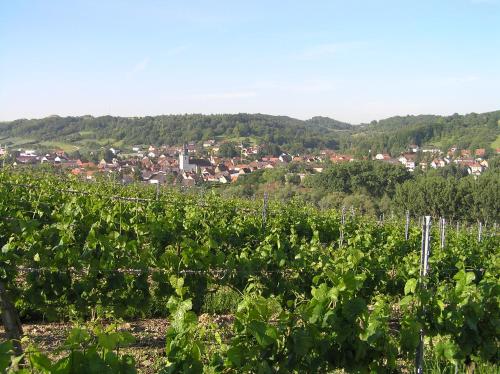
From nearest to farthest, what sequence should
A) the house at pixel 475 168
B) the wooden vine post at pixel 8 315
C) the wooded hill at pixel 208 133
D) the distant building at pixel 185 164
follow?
the wooden vine post at pixel 8 315 < the house at pixel 475 168 < the distant building at pixel 185 164 < the wooded hill at pixel 208 133

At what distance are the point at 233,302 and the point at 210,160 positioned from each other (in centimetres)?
7908

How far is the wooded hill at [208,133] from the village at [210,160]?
168 inches

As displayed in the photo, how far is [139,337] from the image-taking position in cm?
534

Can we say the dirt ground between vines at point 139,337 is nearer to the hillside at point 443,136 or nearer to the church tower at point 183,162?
the church tower at point 183,162

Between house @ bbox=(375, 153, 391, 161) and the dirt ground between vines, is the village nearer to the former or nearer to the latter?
house @ bbox=(375, 153, 391, 161)

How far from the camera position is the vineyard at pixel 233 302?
8.50ft

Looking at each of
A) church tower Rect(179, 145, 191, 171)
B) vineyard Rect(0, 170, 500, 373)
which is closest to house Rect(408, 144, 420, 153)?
church tower Rect(179, 145, 191, 171)

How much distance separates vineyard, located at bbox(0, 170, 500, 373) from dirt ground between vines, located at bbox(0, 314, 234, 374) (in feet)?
0.49

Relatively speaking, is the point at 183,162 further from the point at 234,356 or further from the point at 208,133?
the point at 234,356

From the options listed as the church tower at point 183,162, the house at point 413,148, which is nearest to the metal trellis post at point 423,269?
the church tower at point 183,162

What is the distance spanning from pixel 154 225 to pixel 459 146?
10449 centimetres

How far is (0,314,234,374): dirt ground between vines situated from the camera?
4.68m

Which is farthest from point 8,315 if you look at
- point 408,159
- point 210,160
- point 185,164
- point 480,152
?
point 480,152

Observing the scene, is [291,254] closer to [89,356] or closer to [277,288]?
[277,288]
